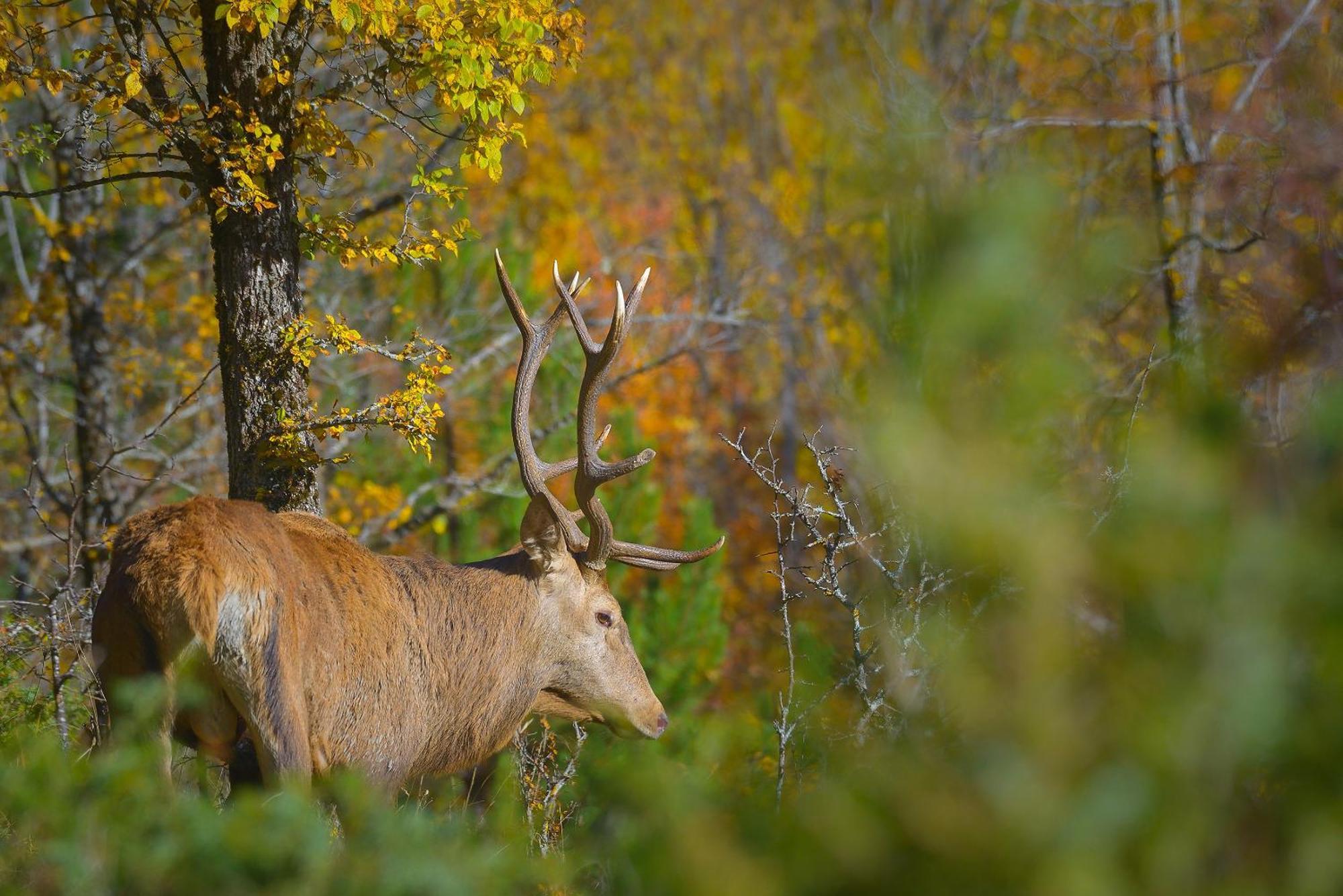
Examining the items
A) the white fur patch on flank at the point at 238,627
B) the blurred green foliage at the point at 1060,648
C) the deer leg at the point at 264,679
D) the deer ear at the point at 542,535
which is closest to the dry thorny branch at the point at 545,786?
the deer ear at the point at 542,535

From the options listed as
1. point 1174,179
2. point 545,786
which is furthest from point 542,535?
point 1174,179

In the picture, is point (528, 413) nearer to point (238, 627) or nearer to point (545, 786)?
point (545, 786)

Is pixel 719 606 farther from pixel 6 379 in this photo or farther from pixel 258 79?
pixel 258 79

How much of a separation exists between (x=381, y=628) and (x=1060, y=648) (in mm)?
4162

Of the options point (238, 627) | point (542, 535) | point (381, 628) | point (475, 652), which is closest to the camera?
point (238, 627)

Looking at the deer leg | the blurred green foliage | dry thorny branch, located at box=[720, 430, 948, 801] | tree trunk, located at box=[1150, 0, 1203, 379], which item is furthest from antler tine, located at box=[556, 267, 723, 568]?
the blurred green foliage

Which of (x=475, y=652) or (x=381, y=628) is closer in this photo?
(x=381, y=628)

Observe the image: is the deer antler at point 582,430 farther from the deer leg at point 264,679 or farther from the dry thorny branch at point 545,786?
the deer leg at point 264,679

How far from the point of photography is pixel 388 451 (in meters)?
13.4

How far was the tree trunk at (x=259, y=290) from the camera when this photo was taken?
604cm

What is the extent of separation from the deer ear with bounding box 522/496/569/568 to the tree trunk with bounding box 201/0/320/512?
3.29ft

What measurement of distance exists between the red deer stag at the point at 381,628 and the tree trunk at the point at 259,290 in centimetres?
49

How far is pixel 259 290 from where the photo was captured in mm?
6086

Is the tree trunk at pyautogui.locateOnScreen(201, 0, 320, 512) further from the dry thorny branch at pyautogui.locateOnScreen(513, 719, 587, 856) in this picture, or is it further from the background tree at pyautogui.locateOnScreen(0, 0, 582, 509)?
the dry thorny branch at pyautogui.locateOnScreen(513, 719, 587, 856)
